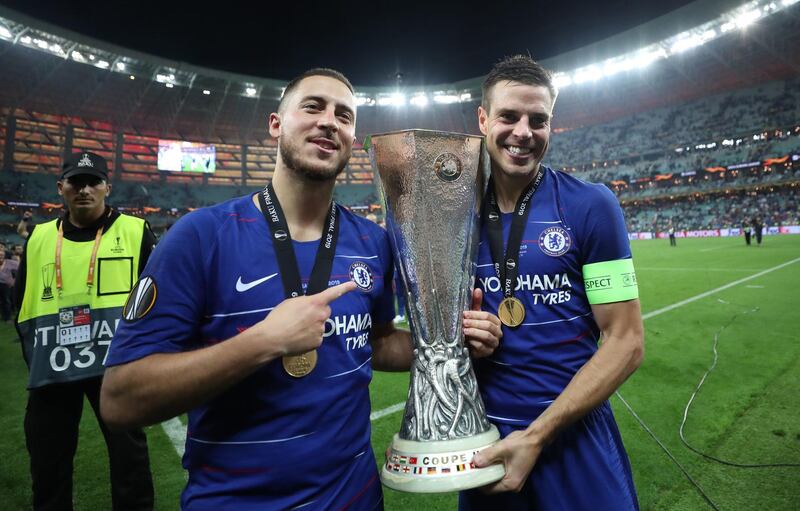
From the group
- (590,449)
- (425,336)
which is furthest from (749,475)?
(425,336)

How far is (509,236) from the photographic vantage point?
156 centimetres

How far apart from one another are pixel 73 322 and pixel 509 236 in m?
2.61

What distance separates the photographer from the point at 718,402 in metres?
3.95

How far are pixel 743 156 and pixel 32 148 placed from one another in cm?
6639

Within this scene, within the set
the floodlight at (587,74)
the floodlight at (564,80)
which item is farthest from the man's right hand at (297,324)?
the floodlight at (587,74)

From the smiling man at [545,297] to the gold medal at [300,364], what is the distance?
667mm

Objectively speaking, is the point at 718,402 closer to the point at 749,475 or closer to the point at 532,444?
the point at 749,475

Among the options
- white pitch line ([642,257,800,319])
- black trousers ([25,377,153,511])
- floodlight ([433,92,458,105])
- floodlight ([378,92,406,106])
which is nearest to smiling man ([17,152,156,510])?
black trousers ([25,377,153,511])

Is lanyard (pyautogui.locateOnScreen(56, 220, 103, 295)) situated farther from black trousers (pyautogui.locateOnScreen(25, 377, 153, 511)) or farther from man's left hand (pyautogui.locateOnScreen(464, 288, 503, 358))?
man's left hand (pyautogui.locateOnScreen(464, 288, 503, 358))

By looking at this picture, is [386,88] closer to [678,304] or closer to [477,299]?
[678,304]

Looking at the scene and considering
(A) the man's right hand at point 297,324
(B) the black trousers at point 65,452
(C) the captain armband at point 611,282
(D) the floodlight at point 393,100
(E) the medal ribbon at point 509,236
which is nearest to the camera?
(A) the man's right hand at point 297,324

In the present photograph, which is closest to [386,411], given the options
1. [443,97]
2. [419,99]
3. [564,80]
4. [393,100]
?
[393,100]

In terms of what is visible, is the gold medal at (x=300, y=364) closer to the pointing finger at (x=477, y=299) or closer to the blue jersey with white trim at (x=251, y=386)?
the blue jersey with white trim at (x=251, y=386)

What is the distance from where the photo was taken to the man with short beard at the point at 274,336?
40.8 inches
